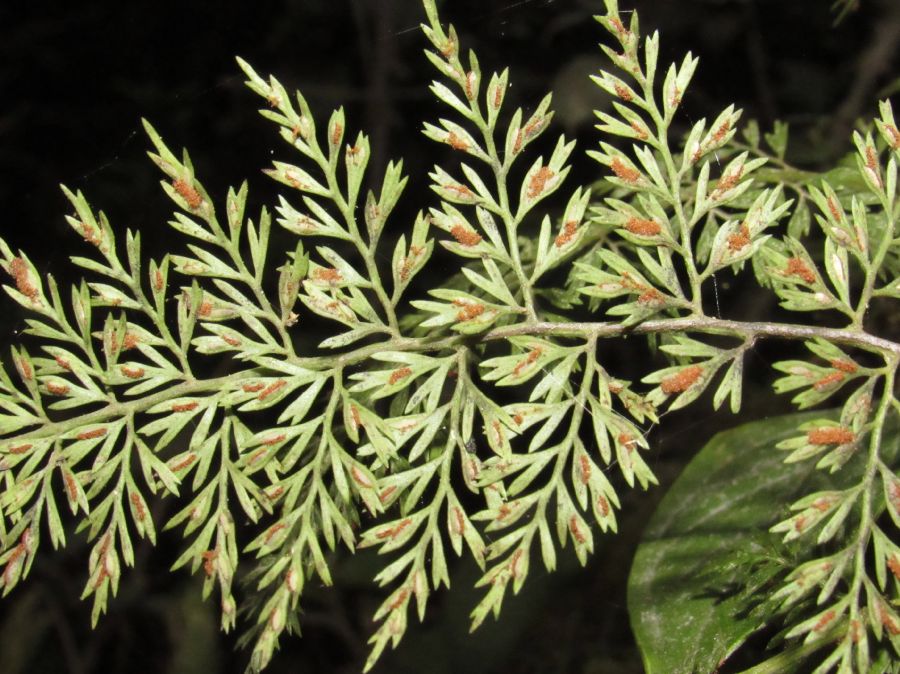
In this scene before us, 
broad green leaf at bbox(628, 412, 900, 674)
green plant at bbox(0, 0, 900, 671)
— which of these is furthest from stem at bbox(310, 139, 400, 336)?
broad green leaf at bbox(628, 412, 900, 674)

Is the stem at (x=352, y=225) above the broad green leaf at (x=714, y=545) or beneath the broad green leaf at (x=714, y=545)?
above

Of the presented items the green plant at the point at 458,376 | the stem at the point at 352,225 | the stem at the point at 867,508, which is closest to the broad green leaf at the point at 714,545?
the green plant at the point at 458,376

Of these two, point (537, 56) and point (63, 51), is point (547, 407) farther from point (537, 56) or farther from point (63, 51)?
point (63, 51)

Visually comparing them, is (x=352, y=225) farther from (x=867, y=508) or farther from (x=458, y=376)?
(x=867, y=508)

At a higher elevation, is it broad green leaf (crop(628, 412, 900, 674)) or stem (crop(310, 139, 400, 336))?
stem (crop(310, 139, 400, 336))

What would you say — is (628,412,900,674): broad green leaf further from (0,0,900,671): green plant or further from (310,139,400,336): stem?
(310,139,400,336): stem

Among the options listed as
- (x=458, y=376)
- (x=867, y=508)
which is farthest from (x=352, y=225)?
(x=867, y=508)

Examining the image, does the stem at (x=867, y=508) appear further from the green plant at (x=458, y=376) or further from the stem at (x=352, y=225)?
the stem at (x=352, y=225)

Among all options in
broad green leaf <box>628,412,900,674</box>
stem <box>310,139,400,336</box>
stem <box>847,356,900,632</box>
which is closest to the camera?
stem <box>847,356,900,632</box>

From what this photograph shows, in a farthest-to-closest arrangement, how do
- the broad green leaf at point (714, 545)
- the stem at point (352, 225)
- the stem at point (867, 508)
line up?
the broad green leaf at point (714, 545) → the stem at point (352, 225) → the stem at point (867, 508)

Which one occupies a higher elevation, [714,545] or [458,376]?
[458,376]

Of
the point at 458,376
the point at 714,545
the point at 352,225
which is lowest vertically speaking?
the point at 714,545
